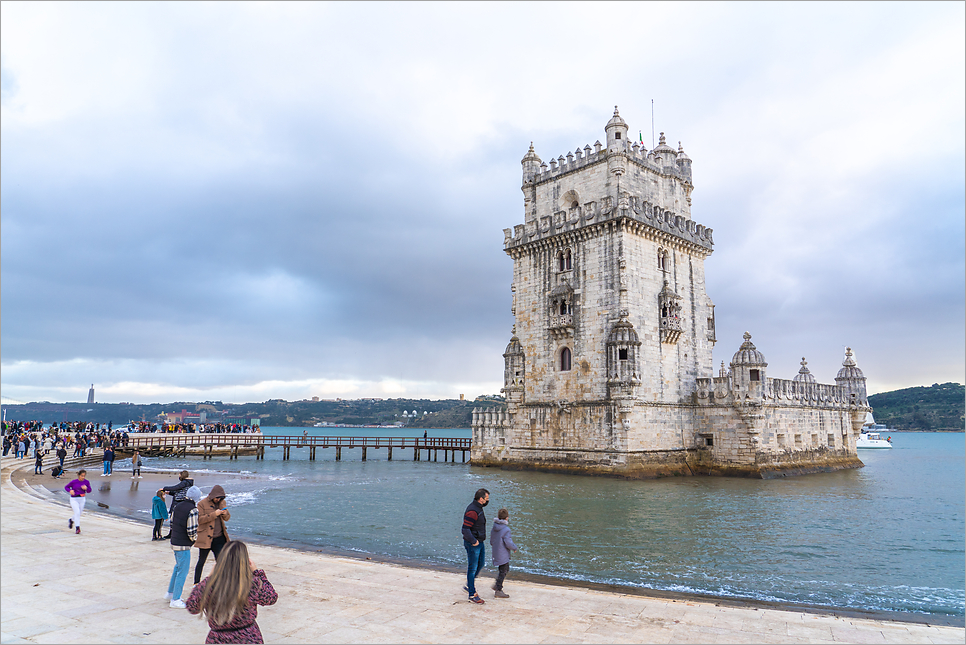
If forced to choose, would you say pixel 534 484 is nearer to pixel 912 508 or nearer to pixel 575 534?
pixel 575 534

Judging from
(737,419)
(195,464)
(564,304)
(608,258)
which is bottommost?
(195,464)

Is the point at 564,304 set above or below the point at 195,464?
above

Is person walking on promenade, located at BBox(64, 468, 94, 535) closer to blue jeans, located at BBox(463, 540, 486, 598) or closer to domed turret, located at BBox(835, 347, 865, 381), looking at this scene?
blue jeans, located at BBox(463, 540, 486, 598)

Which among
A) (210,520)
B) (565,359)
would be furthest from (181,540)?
(565,359)

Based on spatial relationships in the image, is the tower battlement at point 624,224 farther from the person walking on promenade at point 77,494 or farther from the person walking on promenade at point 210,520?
the person walking on promenade at point 210,520

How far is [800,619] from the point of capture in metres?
8.87

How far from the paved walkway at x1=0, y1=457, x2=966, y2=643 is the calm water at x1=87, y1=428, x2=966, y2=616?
4421 mm

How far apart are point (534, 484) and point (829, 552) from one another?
667 inches

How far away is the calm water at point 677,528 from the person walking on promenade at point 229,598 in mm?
10174

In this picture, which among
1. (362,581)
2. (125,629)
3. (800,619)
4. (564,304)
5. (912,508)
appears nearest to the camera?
(125,629)

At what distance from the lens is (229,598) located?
4.88 metres

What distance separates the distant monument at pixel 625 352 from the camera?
3575 centimetres

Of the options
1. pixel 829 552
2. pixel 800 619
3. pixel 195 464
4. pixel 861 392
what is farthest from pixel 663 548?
pixel 195 464

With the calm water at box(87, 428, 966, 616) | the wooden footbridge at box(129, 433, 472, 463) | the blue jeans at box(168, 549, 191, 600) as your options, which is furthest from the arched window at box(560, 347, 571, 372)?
the blue jeans at box(168, 549, 191, 600)
